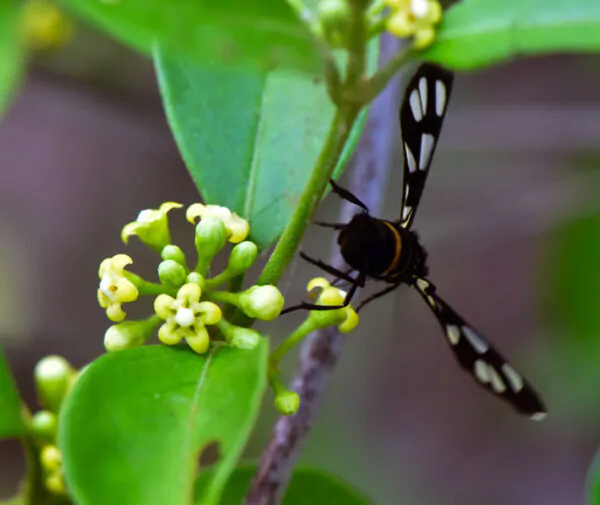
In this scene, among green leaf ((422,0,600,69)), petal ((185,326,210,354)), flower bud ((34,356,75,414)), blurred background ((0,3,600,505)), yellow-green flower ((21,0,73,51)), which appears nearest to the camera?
green leaf ((422,0,600,69))

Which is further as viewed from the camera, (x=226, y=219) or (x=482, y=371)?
(x=482, y=371)

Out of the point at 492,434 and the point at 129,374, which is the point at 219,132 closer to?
the point at 129,374

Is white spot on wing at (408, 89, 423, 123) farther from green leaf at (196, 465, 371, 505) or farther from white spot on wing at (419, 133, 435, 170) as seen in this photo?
green leaf at (196, 465, 371, 505)

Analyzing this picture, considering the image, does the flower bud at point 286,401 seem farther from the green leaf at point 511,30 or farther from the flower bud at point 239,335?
the green leaf at point 511,30

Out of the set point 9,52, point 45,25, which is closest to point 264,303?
point 9,52

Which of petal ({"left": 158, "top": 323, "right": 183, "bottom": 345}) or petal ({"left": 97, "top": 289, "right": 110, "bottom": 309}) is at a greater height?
petal ({"left": 97, "top": 289, "right": 110, "bottom": 309})

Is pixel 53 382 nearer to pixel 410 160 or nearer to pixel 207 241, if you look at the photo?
pixel 207 241

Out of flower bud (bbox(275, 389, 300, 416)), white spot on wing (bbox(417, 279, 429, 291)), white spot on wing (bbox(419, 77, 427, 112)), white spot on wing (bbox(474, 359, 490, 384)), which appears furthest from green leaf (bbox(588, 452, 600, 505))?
white spot on wing (bbox(419, 77, 427, 112))
